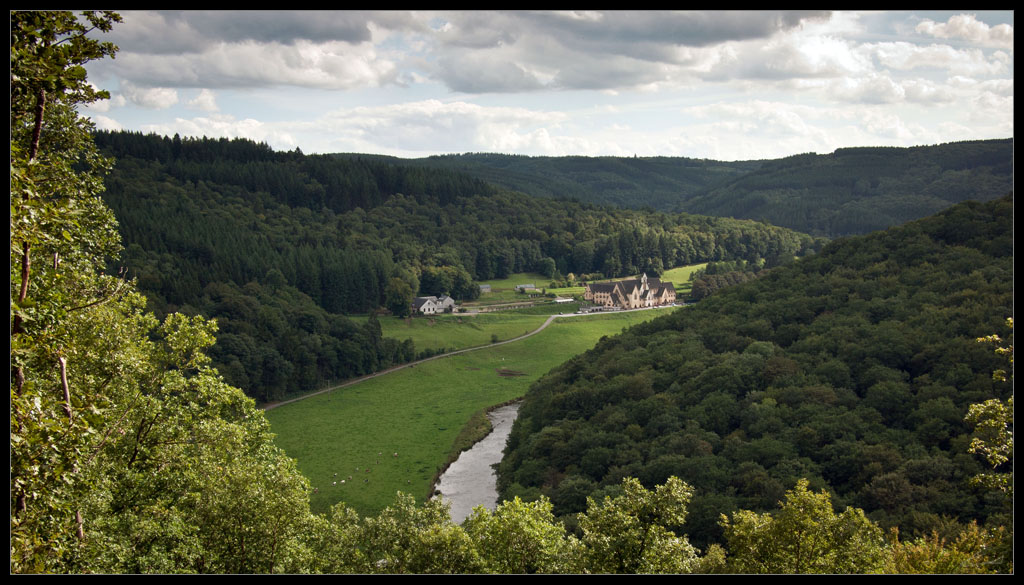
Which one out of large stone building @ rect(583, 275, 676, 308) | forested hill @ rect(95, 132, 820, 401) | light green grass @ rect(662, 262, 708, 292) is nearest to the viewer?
forested hill @ rect(95, 132, 820, 401)

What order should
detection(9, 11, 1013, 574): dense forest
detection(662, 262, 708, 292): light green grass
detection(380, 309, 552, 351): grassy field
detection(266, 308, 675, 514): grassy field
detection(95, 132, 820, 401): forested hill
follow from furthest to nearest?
detection(662, 262, 708, 292): light green grass → detection(380, 309, 552, 351): grassy field → detection(95, 132, 820, 401): forested hill → detection(266, 308, 675, 514): grassy field → detection(9, 11, 1013, 574): dense forest

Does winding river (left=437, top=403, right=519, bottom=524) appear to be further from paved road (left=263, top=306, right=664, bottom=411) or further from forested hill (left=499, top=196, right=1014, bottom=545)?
paved road (left=263, top=306, right=664, bottom=411)

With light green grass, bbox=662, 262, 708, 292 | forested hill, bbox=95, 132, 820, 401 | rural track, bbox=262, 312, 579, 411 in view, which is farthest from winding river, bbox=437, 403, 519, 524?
light green grass, bbox=662, 262, 708, 292

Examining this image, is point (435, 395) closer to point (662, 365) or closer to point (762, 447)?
point (662, 365)

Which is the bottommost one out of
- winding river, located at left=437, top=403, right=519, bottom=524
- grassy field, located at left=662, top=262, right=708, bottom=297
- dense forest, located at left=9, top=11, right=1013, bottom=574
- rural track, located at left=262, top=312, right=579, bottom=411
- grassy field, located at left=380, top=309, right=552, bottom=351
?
winding river, located at left=437, top=403, right=519, bottom=524

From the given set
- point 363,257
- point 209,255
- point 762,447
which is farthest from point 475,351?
point 762,447

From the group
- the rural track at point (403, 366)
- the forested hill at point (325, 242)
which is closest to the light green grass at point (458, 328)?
the rural track at point (403, 366)
